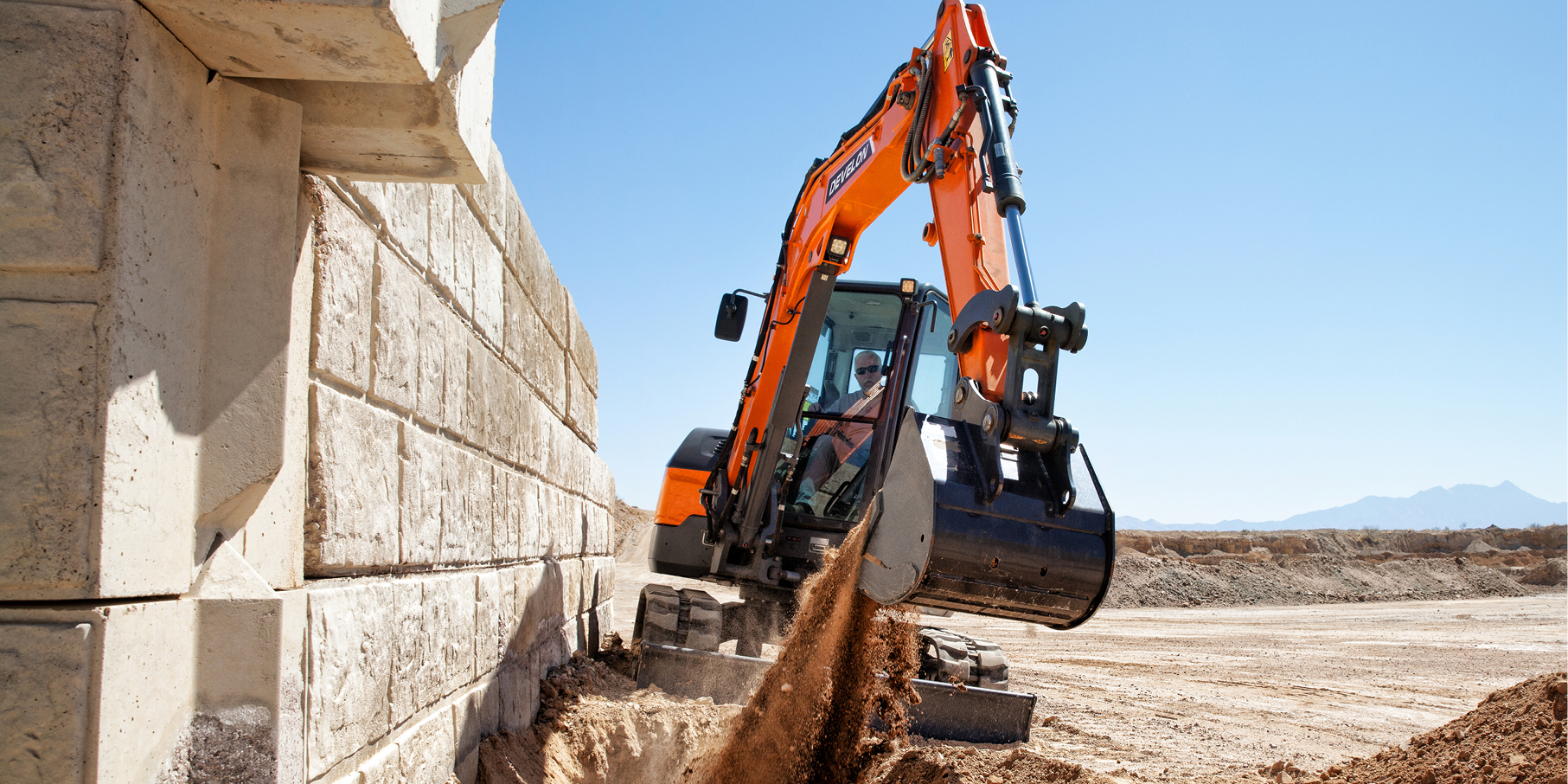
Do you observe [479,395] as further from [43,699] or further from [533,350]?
[43,699]

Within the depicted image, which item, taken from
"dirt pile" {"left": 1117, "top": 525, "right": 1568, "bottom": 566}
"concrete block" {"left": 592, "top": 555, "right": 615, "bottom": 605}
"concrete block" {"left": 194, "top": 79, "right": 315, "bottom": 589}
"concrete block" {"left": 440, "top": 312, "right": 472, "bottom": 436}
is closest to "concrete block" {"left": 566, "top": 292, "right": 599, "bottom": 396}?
"concrete block" {"left": 592, "top": 555, "right": 615, "bottom": 605}

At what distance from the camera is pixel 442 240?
3.35 meters

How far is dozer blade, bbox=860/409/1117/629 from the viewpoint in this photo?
3375 mm

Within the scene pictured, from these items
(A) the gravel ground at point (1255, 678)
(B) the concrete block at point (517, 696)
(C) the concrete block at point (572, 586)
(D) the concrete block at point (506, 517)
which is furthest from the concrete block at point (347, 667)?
(A) the gravel ground at point (1255, 678)

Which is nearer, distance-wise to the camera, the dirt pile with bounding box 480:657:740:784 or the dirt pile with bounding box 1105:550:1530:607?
the dirt pile with bounding box 480:657:740:784

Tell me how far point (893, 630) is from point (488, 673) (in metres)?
1.81

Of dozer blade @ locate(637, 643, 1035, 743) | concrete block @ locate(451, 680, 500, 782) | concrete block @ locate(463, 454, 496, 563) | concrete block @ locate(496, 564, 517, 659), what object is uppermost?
concrete block @ locate(463, 454, 496, 563)

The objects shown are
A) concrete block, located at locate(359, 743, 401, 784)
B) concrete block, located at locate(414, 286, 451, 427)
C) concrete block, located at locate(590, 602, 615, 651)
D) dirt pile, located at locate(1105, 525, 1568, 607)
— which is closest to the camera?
concrete block, located at locate(359, 743, 401, 784)

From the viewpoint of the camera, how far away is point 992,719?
19.5ft

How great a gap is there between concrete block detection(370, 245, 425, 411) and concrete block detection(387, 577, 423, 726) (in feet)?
1.87

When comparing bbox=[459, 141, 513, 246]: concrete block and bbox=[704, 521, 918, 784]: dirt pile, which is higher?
bbox=[459, 141, 513, 246]: concrete block

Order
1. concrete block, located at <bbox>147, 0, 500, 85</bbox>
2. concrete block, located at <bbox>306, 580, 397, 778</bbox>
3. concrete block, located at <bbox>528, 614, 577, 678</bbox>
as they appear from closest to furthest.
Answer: concrete block, located at <bbox>147, 0, 500, 85</bbox>
concrete block, located at <bbox>306, 580, 397, 778</bbox>
concrete block, located at <bbox>528, 614, 577, 678</bbox>

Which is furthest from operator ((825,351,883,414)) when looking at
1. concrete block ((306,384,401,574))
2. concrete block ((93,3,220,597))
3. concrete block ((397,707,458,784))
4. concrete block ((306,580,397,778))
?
concrete block ((93,3,220,597))

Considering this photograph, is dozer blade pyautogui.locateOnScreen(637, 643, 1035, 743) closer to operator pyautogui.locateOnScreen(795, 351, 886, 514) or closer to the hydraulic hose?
operator pyautogui.locateOnScreen(795, 351, 886, 514)
